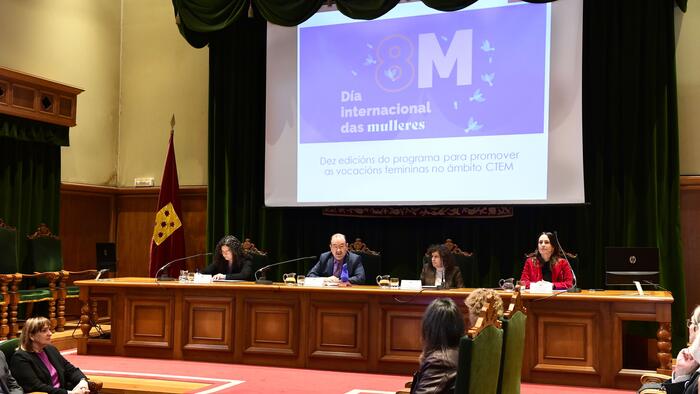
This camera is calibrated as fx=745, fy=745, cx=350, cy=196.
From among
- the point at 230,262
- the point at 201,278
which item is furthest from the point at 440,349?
the point at 230,262

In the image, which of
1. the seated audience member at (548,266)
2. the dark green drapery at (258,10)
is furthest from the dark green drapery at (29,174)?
the seated audience member at (548,266)

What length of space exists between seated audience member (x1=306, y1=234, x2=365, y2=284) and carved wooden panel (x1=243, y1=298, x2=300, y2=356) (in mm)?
516

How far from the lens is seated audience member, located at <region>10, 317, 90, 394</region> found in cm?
413

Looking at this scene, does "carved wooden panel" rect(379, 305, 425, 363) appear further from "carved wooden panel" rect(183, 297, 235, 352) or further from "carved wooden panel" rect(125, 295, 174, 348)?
"carved wooden panel" rect(125, 295, 174, 348)

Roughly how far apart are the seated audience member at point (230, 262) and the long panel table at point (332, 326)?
0.53 meters

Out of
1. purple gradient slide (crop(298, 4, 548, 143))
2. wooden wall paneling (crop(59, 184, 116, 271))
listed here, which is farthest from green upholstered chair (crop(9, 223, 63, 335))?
purple gradient slide (crop(298, 4, 548, 143))

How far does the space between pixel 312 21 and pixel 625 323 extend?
4.51m

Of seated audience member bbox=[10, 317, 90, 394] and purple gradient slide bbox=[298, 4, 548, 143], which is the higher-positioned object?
purple gradient slide bbox=[298, 4, 548, 143]

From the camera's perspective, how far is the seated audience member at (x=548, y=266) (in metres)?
6.19

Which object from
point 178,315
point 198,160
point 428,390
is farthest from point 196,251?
point 428,390

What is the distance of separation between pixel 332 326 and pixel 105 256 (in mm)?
3408

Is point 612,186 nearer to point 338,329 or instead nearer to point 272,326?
point 338,329

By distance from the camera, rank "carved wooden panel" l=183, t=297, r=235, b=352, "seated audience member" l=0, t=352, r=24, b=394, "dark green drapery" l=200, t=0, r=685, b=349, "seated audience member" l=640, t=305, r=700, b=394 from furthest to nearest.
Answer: "dark green drapery" l=200, t=0, r=685, b=349 < "carved wooden panel" l=183, t=297, r=235, b=352 < "seated audience member" l=0, t=352, r=24, b=394 < "seated audience member" l=640, t=305, r=700, b=394

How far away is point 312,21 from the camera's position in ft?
27.0
